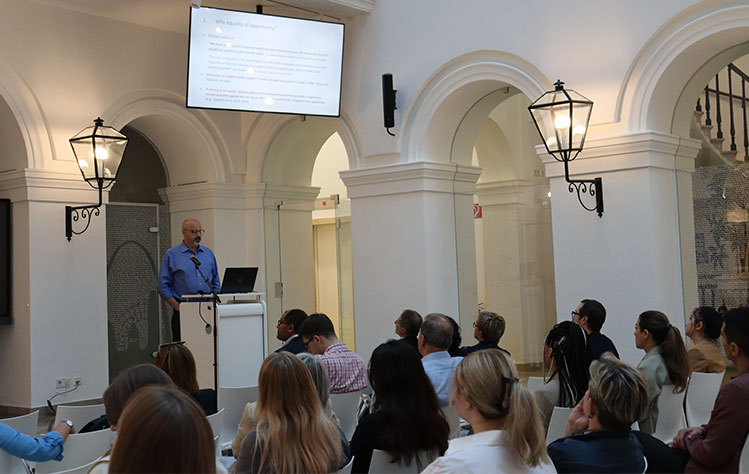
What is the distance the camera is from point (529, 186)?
7.45 meters

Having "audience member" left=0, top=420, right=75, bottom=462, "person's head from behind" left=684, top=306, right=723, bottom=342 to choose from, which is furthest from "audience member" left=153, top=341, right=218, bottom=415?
"person's head from behind" left=684, top=306, right=723, bottom=342

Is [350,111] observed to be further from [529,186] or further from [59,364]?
[59,364]

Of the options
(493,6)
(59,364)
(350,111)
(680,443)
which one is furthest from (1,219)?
(680,443)

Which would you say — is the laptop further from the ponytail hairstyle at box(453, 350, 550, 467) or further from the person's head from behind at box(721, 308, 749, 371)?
the ponytail hairstyle at box(453, 350, 550, 467)

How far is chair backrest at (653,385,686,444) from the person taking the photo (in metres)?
4.18

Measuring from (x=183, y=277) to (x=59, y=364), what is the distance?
141cm

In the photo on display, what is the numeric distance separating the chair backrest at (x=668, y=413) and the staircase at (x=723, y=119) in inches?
109

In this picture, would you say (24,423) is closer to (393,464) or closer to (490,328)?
(393,464)

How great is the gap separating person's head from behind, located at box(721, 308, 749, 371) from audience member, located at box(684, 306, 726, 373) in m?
1.39

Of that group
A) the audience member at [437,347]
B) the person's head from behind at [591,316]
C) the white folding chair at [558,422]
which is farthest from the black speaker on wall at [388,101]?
the white folding chair at [558,422]

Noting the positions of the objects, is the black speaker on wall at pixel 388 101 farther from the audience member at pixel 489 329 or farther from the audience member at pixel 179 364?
the audience member at pixel 179 364

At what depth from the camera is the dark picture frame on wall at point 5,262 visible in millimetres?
7180

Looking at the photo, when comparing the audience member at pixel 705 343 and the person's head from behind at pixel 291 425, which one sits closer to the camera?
the person's head from behind at pixel 291 425

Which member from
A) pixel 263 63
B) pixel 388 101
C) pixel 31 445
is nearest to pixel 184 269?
pixel 263 63
